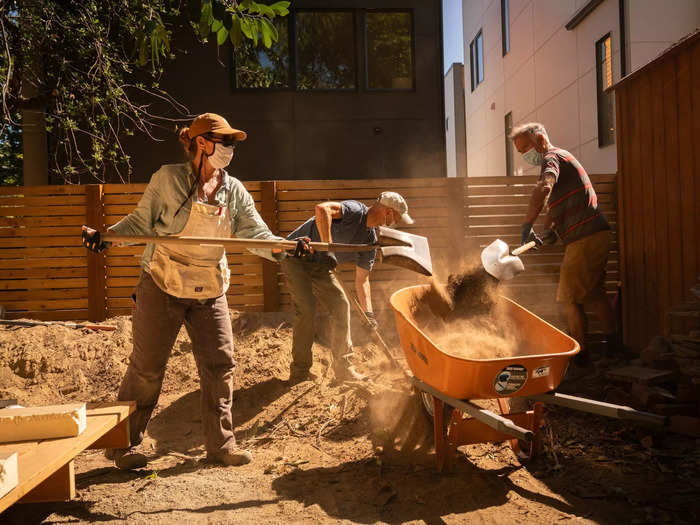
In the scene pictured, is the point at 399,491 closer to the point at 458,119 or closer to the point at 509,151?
the point at 509,151

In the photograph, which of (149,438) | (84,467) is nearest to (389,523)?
(84,467)

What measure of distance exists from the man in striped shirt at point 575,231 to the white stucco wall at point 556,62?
4.36m

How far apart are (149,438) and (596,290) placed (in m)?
4.43

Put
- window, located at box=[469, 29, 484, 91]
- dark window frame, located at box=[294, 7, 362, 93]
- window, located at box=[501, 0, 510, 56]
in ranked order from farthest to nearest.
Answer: window, located at box=[469, 29, 484, 91] < window, located at box=[501, 0, 510, 56] < dark window frame, located at box=[294, 7, 362, 93]

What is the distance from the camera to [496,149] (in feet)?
50.8

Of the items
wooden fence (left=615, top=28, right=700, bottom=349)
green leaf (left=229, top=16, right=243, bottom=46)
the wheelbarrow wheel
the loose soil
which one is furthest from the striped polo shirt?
green leaf (left=229, top=16, right=243, bottom=46)

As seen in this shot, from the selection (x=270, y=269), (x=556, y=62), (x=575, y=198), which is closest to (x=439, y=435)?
(x=575, y=198)

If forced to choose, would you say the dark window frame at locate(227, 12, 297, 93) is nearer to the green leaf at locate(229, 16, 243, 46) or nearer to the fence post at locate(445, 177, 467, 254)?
the fence post at locate(445, 177, 467, 254)

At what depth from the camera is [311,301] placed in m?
4.86

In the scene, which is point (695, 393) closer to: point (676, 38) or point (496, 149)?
point (676, 38)

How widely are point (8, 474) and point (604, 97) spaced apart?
1015 centimetres

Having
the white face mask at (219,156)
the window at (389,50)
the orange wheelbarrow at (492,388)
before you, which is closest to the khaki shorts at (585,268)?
the orange wheelbarrow at (492,388)

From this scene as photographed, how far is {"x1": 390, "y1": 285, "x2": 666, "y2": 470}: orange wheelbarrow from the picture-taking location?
271 cm

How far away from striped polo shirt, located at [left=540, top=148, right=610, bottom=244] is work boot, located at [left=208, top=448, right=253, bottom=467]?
362 centimetres
